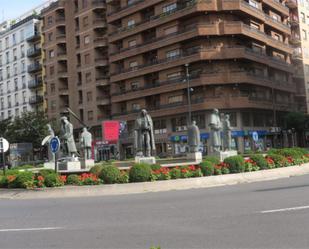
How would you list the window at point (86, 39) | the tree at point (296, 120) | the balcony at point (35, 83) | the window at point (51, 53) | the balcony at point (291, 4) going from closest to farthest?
the tree at point (296, 120)
the window at point (86, 39)
the balcony at point (291, 4)
the window at point (51, 53)
the balcony at point (35, 83)

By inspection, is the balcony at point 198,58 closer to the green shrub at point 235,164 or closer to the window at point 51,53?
the window at point 51,53

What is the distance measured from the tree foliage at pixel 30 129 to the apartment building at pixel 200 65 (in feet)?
36.5

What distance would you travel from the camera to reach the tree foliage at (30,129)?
2884 inches

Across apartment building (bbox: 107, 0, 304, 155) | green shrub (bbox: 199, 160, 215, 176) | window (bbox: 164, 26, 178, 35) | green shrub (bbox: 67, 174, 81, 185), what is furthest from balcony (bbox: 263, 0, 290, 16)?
green shrub (bbox: 67, 174, 81, 185)

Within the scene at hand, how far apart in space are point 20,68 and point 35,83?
6.78 m

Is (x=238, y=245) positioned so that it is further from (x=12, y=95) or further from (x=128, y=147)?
(x=12, y=95)

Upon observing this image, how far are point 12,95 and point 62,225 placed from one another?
88990 mm

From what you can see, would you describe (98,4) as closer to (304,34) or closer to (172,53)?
(172,53)

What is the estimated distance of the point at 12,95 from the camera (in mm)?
95062

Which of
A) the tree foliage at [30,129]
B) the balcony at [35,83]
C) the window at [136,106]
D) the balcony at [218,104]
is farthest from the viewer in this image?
the balcony at [35,83]

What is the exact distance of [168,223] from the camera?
9.58 m

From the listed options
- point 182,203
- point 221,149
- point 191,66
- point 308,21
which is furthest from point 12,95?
point 182,203

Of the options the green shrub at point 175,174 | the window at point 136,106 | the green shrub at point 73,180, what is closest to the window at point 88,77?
the window at point 136,106

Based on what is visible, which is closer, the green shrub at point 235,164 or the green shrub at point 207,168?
the green shrub at point 207,168
